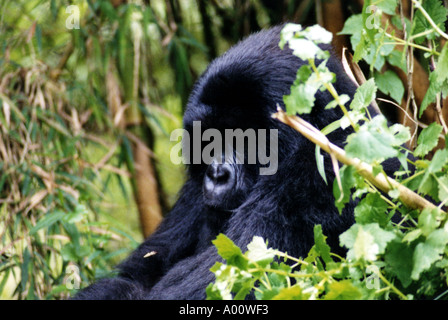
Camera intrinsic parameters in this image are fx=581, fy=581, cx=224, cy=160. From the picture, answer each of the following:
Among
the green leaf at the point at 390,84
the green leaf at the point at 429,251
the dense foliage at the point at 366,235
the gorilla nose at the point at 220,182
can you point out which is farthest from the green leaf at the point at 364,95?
the green leaf at the point at 390,84

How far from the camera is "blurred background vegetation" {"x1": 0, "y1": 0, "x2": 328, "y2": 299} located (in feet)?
11.5

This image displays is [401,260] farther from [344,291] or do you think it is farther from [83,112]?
[83,112]

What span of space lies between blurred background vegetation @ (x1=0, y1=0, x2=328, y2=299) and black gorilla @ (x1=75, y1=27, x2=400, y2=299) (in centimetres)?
37

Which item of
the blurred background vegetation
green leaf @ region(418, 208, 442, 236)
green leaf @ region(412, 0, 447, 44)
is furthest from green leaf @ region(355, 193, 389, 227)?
the blurred background vegetation


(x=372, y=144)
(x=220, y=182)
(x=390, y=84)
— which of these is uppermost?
(x=390, y=84)

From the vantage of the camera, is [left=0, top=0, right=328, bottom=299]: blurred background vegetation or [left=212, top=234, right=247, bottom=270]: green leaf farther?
[left=0, top=0, right=328, bottom=299]: blurred background vegetation

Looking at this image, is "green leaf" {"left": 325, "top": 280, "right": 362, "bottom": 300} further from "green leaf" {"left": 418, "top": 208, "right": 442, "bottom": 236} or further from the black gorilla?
the black gorilla

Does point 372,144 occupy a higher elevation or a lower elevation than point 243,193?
higher

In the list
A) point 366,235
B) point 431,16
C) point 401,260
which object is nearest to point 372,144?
point 366,235

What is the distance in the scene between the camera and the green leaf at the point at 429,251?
4.42 ft

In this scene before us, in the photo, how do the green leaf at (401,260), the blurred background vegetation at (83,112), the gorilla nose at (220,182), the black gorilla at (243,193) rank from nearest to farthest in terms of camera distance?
the green leaf at (401,260) < the black gorilla at (243,193) < the gorilla nose at (220,182) < the blurred background vegetation at (83,112)

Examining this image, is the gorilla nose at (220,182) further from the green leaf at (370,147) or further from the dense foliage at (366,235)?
the green leaf at (370,147)

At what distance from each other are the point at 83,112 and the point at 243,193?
2.13 meters

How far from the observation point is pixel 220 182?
2.66m
